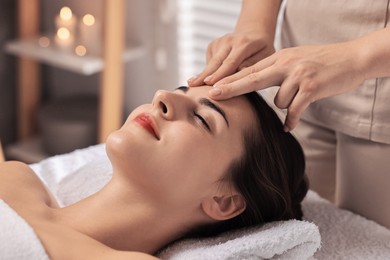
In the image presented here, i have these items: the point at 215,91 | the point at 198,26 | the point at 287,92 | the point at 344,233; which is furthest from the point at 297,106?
the point at 198,26

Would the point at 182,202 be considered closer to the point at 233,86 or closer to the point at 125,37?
the point at 233,86

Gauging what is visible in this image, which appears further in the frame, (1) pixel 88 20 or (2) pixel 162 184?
(1) pixel 88 20

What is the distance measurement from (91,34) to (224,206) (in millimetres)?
1601

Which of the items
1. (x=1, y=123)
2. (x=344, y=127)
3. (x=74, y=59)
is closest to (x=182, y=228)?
(x=344, y=127)

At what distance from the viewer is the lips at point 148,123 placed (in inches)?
50.4

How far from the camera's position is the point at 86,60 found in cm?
269

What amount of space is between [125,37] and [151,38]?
14 centimetres

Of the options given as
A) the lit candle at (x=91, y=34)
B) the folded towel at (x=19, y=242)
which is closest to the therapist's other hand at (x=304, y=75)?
the folded towel at (x=19, y=242)

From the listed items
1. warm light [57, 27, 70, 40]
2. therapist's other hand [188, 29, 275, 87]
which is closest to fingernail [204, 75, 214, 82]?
therapist's other hand [188, 29, 275, 87]

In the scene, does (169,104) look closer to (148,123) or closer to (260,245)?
(148,123)

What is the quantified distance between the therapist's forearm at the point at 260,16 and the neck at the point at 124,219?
498 mm

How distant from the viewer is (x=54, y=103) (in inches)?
119

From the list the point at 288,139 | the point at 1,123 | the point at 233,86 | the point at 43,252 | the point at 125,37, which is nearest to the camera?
the point at 43,252

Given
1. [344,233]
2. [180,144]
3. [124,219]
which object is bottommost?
[344,233]
